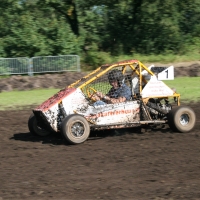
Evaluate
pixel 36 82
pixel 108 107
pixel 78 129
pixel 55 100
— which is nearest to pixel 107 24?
pixel 36 82

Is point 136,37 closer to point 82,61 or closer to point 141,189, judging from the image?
point 82,61

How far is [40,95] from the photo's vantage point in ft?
56.3

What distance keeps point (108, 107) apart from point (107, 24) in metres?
23.3

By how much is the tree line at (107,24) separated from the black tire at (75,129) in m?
18.3

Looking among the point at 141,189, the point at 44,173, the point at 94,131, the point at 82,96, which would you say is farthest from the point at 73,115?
the point at 141,189

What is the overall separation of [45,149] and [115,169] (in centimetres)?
203

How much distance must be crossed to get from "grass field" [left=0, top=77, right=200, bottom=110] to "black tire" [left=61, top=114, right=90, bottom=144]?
19.6 ft

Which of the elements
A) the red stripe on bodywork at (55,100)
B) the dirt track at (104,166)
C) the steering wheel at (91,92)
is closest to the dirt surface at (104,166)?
the dirt track at (104,166)

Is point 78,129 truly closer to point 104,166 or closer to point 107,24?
point 104,166

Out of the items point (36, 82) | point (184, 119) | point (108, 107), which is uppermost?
point (36, 82)

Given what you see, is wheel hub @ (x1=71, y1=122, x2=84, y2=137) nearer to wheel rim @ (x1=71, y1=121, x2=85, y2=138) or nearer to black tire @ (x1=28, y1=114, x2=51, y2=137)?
wheel rim @ (x1=71, y1=121, x2=85, y2=138)

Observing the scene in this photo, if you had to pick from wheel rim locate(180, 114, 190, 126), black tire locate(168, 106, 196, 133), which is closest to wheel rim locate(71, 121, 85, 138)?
black tire locate(168, 106, 196, 133)

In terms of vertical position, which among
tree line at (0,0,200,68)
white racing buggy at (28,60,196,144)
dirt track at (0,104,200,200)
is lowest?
dirt track at (0,104,200,200)

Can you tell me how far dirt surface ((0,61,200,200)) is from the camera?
6.03m
